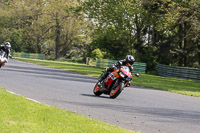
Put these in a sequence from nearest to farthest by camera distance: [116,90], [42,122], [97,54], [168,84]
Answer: [42,122], [116,90], [168,84], [97,54]

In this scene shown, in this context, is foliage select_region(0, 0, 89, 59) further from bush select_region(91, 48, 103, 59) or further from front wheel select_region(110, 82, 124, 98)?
front wheel select_region(110, 82, 124, 98)

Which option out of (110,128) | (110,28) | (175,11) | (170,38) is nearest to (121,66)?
(110,128)

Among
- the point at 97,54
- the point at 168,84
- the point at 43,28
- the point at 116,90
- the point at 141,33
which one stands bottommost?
the point at 168,84

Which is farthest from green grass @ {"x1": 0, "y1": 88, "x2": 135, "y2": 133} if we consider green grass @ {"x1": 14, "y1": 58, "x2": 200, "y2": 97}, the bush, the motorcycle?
the bush

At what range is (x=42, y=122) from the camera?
752 cm

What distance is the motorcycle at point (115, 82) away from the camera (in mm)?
13278

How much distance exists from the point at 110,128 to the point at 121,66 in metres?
6.01

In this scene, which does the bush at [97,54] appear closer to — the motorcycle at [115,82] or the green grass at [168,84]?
the green grass at [168,84]

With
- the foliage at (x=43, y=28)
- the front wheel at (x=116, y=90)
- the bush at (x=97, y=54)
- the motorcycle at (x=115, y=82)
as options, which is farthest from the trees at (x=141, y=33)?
the front wheel at (x=116, y=90)

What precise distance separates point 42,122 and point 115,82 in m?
6.35

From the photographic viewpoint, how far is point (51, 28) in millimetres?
81438

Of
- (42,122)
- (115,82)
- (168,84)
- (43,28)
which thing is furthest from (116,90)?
(43,28)

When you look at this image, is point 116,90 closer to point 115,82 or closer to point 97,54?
point 115,82

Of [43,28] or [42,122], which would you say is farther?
[43,28]
